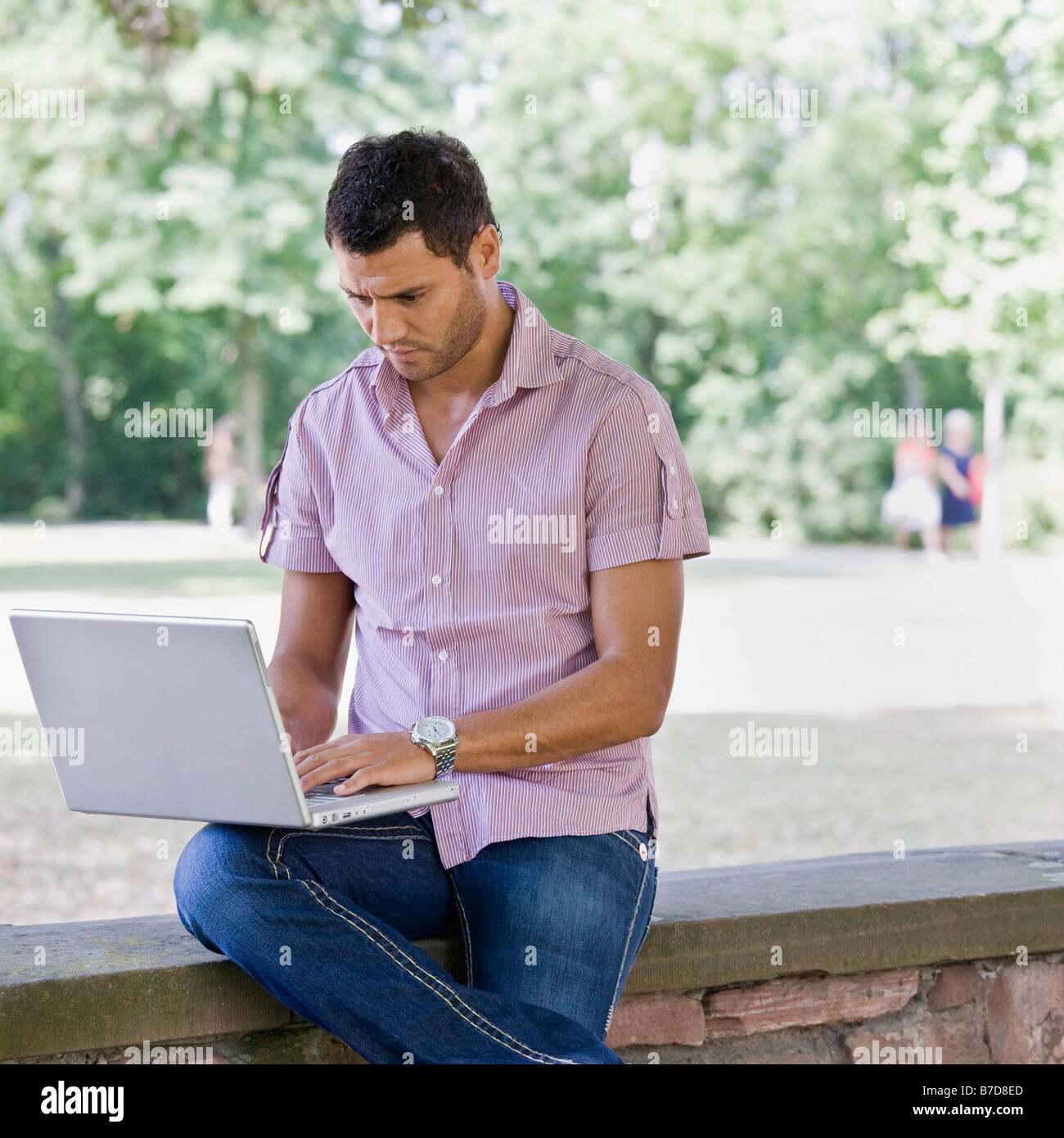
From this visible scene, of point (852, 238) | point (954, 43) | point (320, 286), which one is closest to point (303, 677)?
point (954, 43)

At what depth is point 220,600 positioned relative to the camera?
1259 cm

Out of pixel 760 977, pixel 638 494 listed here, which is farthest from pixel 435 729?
pixel 760 977

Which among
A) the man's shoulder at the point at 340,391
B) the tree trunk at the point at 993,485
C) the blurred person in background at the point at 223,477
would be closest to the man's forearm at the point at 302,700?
the man's shoulder at the point at 340,391

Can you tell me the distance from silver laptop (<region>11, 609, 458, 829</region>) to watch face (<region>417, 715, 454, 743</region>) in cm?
9

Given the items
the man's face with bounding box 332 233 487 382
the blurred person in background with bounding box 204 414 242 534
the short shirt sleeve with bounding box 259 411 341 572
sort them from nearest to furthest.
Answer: the man's face with bounding box 332 233 487 382 < the short shirt sleeve with bounding box 259 411 341 572 < the blurred person in background with bounding box 204 414 242 534

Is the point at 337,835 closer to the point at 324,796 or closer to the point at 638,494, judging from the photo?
the point at 324,796

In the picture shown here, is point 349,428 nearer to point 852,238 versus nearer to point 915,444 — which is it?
point 915,444

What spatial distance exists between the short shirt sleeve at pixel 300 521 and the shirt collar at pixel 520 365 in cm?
17

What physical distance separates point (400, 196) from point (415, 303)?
166mm

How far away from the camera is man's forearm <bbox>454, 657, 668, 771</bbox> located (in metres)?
2.24

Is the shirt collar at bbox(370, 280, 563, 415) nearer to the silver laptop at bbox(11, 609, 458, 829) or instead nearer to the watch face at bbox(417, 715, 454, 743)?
the watch face at bbox(417, 715, 454, 743)

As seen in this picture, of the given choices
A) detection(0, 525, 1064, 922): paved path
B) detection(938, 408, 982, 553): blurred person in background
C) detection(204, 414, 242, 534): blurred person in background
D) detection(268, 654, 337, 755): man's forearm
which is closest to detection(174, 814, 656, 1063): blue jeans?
detection(268, 654, 337, 755): man's forearm
